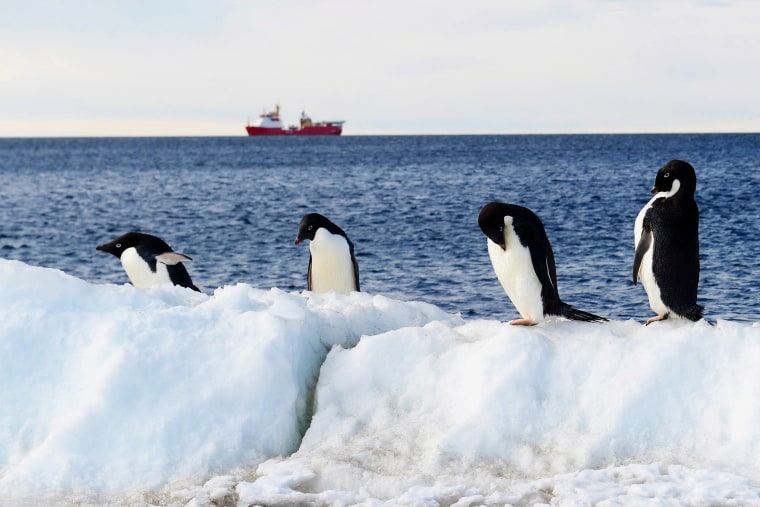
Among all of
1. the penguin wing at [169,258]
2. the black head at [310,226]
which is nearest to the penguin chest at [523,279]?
the penguin wing at [169,258]

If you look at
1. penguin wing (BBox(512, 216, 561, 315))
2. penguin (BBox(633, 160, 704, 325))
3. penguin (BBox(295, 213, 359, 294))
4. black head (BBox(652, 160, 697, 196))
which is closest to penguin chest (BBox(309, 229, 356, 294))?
penguin (BBox(295, 213, 359, 294))

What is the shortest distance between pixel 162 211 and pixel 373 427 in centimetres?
4229

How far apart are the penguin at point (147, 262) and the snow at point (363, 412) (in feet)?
13.9

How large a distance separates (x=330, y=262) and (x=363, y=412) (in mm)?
5580

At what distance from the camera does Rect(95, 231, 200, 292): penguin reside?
11.0 metres

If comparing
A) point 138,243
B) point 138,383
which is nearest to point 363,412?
point 138,383

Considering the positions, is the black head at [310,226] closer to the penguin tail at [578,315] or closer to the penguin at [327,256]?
the penguin at [327,256]

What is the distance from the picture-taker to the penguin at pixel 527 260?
716 centimetres

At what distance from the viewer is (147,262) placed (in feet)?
36.5

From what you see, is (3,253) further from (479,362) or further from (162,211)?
(479,362)

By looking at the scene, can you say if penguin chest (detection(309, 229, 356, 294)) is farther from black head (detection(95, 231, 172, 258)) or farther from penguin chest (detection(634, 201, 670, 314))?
penguin chest (detection(634, 201, 670, 314))

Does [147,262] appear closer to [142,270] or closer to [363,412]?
[142,270]

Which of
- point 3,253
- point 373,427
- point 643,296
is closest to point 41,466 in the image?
point 373,427

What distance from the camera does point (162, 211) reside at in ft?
153
